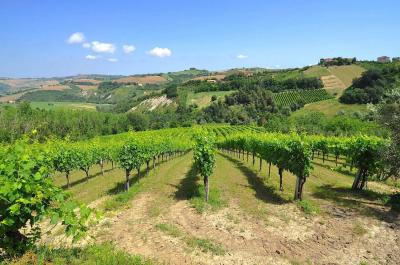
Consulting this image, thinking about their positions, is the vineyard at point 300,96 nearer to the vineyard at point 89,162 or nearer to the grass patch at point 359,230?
the vineyard at point 89,162

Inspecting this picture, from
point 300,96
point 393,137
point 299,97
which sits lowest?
point 393,137

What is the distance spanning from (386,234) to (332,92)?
152678mm

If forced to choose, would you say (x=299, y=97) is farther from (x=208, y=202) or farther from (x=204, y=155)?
(x=208, y=202)

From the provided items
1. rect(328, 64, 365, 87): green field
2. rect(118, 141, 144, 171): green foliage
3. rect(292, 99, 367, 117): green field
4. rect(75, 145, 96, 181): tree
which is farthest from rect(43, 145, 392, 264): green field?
rect(328, 64, 365, 87): green field

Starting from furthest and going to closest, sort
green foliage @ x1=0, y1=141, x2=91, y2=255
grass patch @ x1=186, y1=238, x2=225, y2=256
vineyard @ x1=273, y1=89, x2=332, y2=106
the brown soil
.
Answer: vineyard @ x1=273, y1=89, x2=332, y2=106
grass patch @ x1=186, y1=238, x2=225, y2=256
the brown soil
green foliage @ x1=0, y1=141, x2=91, y2=255

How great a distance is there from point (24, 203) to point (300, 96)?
16736 cm

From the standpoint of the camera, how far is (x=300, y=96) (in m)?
165

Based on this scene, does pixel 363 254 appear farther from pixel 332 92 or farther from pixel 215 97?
pixel 215 97

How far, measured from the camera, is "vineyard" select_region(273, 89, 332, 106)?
6161 inches

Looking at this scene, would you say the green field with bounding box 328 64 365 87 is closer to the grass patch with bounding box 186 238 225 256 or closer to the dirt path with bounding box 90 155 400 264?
the dirt path with bounding box 90 155 400 264

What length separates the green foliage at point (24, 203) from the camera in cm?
673

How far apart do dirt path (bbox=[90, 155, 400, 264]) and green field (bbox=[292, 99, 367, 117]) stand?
111 m

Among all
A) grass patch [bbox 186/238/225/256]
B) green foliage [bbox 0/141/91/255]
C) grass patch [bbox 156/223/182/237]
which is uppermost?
green foliage [bbox 0/141/91/255]

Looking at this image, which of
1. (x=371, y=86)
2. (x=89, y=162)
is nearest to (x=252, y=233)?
(x=89, y=162)
